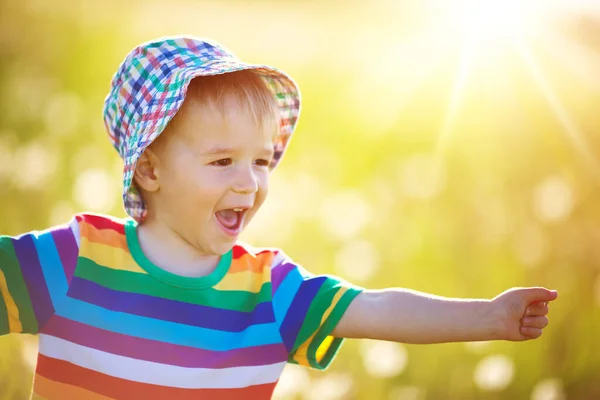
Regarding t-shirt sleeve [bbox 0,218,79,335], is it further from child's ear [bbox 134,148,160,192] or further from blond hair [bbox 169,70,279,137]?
blond hair [bbox 169,70,279,137]

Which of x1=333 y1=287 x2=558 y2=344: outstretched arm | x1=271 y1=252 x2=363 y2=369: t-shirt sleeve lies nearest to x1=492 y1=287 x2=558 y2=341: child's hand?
x1=333 y1=287 x2=558 y2=344: outstretched arm

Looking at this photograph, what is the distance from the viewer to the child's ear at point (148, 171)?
101 inches

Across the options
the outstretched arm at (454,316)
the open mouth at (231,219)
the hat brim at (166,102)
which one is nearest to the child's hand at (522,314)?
the outstretched arm at (454,316)

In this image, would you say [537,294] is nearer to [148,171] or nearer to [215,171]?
[215,171]

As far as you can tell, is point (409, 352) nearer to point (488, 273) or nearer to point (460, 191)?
point (488, 273)

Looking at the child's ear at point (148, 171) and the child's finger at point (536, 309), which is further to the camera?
the child's ear at point (148, 171)

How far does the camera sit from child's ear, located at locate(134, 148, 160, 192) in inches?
101

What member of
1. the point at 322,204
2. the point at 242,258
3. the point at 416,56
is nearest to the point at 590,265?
the point at 322,204

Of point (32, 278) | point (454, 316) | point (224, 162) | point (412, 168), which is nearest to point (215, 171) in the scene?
point (224, 162)

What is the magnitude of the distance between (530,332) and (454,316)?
194mm

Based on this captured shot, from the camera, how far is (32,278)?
234 cm

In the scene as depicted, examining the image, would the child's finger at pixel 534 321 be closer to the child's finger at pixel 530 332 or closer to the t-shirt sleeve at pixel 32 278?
the child's finger at pixel 530 332

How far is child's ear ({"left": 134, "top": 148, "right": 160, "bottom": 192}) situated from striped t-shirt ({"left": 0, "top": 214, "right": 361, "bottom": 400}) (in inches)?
7.3

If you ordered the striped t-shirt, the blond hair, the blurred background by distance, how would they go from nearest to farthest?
the striped t-shirt < the blond hair < the blurred background
